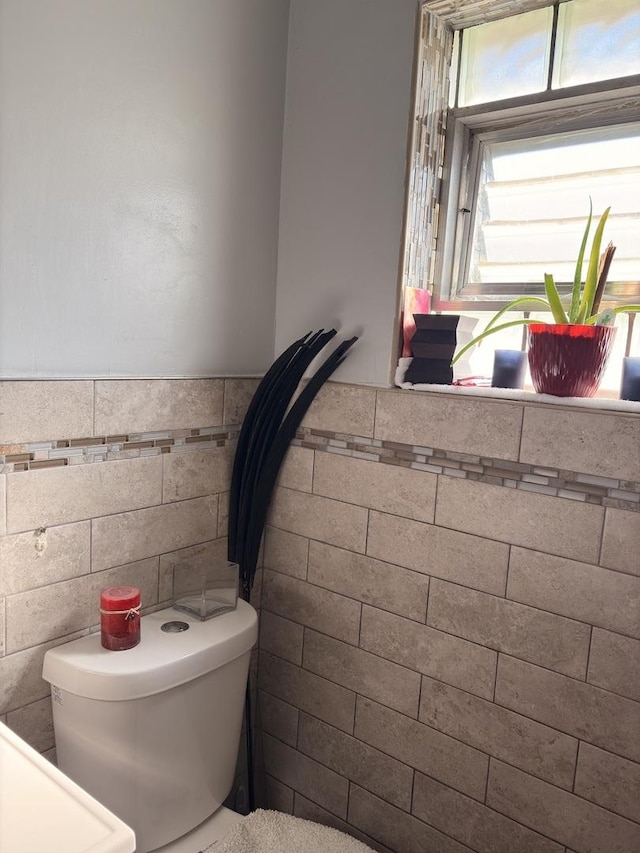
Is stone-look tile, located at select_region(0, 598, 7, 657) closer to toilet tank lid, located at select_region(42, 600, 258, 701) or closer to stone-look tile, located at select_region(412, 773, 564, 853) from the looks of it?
toilet tank lid, located at select_region(42, 600, 258, 701)

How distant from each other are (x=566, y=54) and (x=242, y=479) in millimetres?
1314

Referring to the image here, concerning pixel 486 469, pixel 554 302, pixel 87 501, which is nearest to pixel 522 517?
pixel 486 469

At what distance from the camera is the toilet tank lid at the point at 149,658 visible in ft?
4.28

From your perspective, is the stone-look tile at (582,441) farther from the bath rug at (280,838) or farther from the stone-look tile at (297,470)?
the bath rug at (280,838)

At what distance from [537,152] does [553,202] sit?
0.14 m

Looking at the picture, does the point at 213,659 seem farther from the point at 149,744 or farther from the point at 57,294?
the point at 57,294

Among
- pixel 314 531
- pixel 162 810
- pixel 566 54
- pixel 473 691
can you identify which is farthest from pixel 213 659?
pixel 566 54

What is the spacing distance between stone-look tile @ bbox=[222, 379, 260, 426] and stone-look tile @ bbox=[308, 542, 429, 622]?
0.41m

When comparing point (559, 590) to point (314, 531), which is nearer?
point (559, 590)

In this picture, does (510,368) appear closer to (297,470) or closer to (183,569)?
(297,470)

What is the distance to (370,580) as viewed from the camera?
168 centimetres

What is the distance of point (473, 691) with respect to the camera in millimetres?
1507

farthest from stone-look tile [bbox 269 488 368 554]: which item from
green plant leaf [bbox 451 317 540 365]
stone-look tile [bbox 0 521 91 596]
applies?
stone-look tile [bbox 0 521 91 596]

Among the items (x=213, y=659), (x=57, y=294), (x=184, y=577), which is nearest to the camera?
(x=57, y=294)
